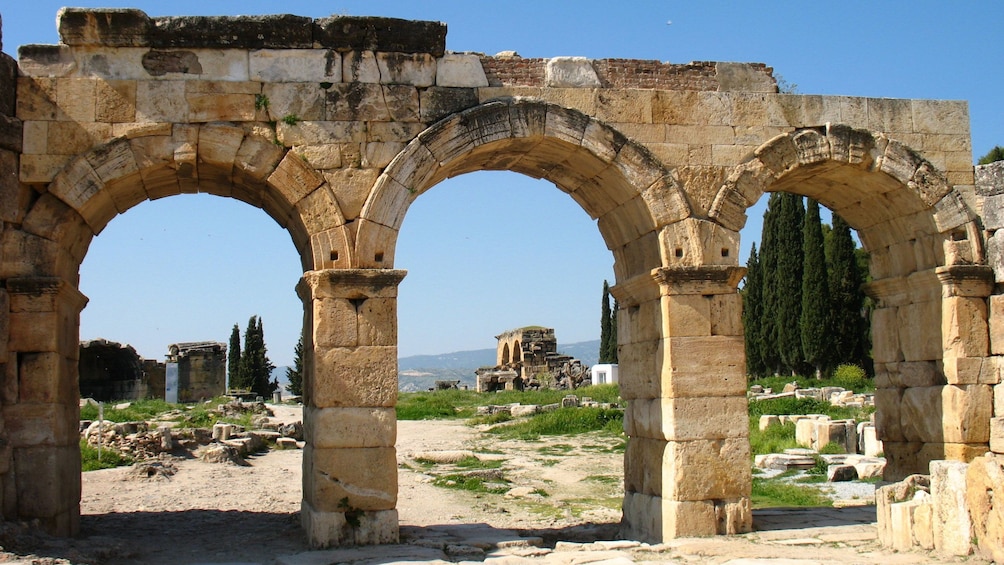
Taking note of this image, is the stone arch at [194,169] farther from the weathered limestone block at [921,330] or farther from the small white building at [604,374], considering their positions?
the small white building at [604,374]

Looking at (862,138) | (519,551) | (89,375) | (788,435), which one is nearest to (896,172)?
(862,138)

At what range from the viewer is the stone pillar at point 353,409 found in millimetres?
7609

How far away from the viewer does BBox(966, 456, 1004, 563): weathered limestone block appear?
6566 mm

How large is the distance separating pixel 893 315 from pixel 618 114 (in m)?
3.88

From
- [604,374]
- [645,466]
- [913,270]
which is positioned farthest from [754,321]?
[645,466]

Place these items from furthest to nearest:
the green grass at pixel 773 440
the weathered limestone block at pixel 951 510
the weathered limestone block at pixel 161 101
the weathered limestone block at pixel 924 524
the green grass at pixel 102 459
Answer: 1. the green grass at pixel 773 440
2. the green grass at pixel 102 459
3. the weathered limestone block at pixel 161 101
4. the weathered limestone block at pixel 924 524
5. the weathered limestone block at pixel 951 510

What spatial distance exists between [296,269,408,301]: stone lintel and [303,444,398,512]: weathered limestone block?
1.29 meters

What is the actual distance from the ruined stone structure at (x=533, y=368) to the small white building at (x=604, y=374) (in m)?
0.58

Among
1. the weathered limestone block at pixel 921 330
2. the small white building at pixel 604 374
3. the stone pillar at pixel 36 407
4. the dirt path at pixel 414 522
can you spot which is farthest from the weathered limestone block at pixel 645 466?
the small white building at pixel 604 374

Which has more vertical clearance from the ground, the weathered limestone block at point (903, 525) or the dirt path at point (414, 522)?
the weathered limestone block at point (903, 525)

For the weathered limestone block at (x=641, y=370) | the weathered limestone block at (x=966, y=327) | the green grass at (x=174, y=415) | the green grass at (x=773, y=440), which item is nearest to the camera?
the weathered limestone block at (x=641, y=370)

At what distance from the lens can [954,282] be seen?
9.00m

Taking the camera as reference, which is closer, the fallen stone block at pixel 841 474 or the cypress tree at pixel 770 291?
the fallen stone block at pixel 841 474

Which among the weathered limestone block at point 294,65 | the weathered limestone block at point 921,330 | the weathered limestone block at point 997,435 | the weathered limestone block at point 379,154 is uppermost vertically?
the weathered limestone block at point 294,65
